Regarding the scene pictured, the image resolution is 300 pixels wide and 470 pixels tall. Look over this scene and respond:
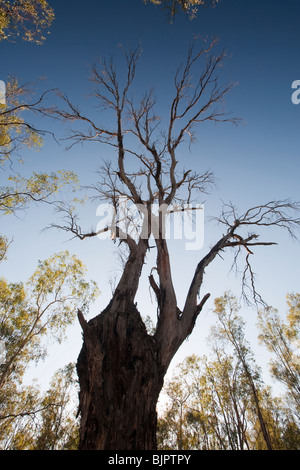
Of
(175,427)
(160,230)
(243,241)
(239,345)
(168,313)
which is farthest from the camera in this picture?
(175,427)

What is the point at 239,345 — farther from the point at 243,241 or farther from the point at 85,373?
the point at 85,373

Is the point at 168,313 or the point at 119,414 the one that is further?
the point at 168,313

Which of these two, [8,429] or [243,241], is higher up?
[243,241]

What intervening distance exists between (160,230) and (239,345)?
526 inches

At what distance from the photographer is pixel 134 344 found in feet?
9.55

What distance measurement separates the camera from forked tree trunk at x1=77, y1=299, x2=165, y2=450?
7.27ft

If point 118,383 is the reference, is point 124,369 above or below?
above

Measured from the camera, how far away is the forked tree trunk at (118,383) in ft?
7.27

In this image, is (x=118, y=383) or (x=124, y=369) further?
(x=124, y=369)

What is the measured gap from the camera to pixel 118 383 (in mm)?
2518

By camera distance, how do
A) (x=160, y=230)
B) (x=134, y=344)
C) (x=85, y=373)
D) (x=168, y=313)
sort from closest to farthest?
(x=85, y=373)
(x=134, y=344)
(x=168, y=313)
(x=160, y=230)
